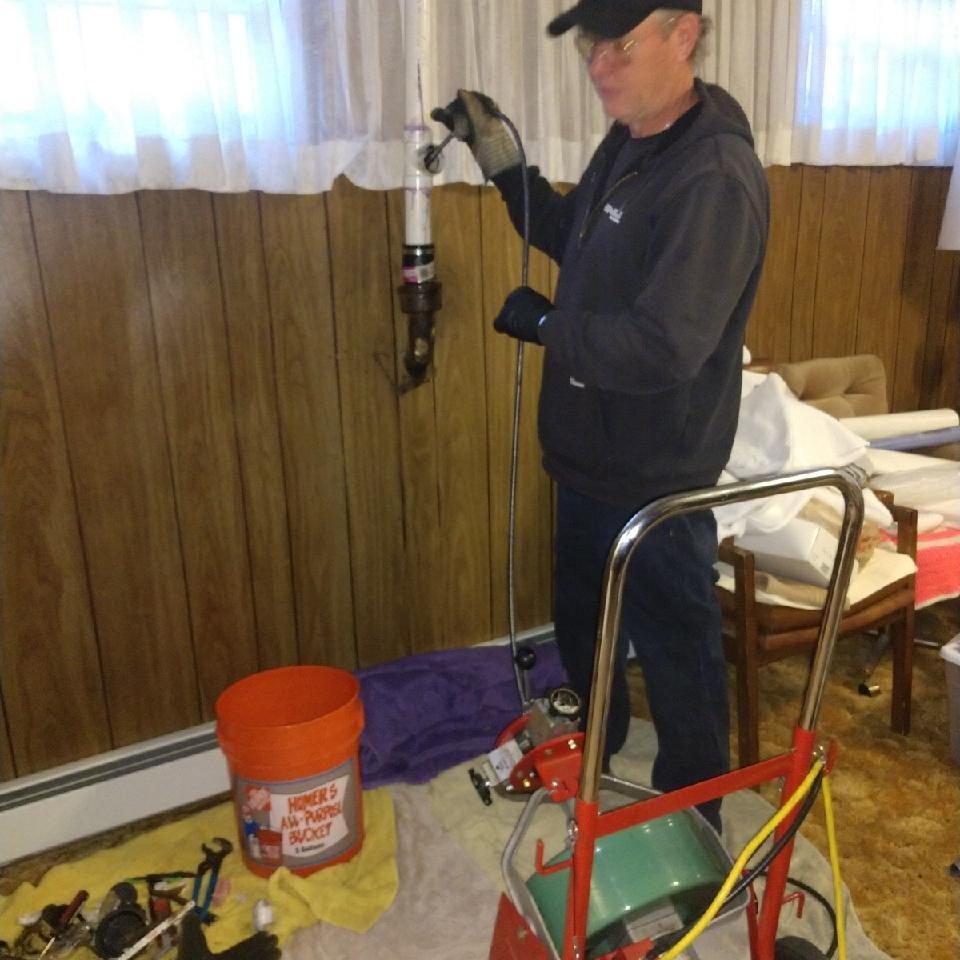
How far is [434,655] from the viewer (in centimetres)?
207

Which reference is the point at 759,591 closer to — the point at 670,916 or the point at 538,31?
the point at 670,916

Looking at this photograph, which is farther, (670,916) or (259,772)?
(259,772)

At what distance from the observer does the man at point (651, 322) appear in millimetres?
1294

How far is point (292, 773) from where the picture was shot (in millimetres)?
1583

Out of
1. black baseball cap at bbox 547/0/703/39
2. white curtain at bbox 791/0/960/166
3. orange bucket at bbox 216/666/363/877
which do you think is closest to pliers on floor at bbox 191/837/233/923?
orange bucket at bbox 216/666/363/877

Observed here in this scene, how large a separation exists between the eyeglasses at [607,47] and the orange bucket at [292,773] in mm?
1163

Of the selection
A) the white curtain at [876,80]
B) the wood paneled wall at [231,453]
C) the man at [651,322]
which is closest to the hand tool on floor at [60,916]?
the wood paneled wall at [231,453]

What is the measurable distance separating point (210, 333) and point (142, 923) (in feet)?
3.41

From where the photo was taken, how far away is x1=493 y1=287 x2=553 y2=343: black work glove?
147 cm

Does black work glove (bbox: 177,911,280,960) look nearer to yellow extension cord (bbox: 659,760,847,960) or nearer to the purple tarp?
the purple tarp

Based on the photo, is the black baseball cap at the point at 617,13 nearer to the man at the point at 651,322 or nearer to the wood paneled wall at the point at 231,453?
the man at the point at 651,322

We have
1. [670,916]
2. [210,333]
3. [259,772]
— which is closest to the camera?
[670,916]

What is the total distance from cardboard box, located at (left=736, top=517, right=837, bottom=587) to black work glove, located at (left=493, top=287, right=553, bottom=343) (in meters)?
0.72

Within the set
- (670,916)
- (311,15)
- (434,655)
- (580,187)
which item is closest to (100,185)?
(311,15)
